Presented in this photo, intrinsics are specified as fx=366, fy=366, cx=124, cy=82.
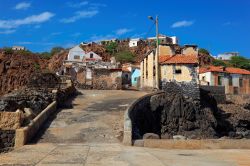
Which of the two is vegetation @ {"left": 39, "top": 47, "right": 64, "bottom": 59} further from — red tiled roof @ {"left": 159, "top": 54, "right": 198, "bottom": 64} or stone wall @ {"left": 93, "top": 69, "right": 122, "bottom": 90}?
red tiled roof @ {"left": 159, "top": 54, "right": 198, "bottom": 64}

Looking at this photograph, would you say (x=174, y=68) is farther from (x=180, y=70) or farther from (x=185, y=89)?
(x=185, y=89)

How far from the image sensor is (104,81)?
42.0 metres

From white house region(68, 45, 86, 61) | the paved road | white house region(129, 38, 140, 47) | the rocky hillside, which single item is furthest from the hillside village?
white house region(129, 38, 140, 47)

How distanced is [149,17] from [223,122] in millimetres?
14300

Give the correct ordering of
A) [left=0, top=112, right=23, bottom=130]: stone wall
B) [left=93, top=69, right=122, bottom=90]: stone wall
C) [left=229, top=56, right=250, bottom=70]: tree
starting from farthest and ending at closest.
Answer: [left=229, top=56, right=250, bottom=70]: tree < [left=93, top=69, right=122, bottom=90]: stone wall < [left=0, top=112, right=23, bottom=130]: stone wall

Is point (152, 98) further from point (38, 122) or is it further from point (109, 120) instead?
point (38, 122)

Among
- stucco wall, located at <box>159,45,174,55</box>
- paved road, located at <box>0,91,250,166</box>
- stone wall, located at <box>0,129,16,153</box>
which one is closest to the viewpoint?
paved road, located at <box>0,91,250,166</box>

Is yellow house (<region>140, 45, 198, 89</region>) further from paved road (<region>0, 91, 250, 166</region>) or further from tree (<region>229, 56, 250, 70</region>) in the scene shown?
tree (<region>229, 56, 250, 70</region>)

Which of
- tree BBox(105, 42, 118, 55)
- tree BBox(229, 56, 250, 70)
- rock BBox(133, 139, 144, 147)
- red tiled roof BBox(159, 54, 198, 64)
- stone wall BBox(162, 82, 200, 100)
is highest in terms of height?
tree BBox(105, 42, 118, 55)

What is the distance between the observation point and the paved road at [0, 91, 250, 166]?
874 cm

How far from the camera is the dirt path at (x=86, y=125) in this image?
1366cm

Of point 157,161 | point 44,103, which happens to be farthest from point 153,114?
point 157,161

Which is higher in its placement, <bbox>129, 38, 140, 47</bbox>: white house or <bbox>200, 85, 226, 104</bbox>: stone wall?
<bbox>129, 38, 140, 47</bbox>: white house

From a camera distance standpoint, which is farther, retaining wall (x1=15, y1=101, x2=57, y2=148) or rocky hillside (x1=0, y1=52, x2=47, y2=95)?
rocky hillside (x1=0, y1=52, x2=47, y2=95)
